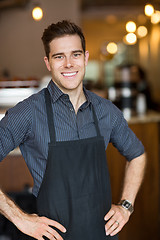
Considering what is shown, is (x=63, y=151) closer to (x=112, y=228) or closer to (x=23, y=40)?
(x=112, y=228)

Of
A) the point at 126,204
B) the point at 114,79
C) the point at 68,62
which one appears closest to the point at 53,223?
the point at 126,204

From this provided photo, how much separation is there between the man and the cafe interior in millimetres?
233

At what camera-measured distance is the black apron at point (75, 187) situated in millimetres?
1384

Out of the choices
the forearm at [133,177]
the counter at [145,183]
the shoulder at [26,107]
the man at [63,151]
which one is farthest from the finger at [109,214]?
the counter at [145,183]

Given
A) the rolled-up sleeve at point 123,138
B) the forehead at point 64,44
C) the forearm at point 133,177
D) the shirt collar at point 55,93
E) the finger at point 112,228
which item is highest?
the forehead at point 64,44

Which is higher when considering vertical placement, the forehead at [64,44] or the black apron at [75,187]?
the forehead at [64,44]

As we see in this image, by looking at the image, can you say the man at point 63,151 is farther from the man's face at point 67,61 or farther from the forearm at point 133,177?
the forearm at point 133,177

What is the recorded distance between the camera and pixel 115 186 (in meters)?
3.01

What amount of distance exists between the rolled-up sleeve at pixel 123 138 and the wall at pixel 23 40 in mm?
3410

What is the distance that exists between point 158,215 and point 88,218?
6.22 feet

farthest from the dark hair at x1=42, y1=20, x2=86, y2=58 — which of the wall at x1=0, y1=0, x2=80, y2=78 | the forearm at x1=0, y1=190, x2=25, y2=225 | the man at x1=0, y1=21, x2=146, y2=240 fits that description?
the wall at x1=0, y1=0, x2=80, y2=78

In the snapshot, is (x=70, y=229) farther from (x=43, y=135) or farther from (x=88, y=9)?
(x=88, y=9)

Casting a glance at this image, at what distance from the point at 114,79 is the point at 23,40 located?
1550mm

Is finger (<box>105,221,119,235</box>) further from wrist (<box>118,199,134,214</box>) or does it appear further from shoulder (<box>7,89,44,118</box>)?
shoulder (<box>7,89,44,118</box>)
